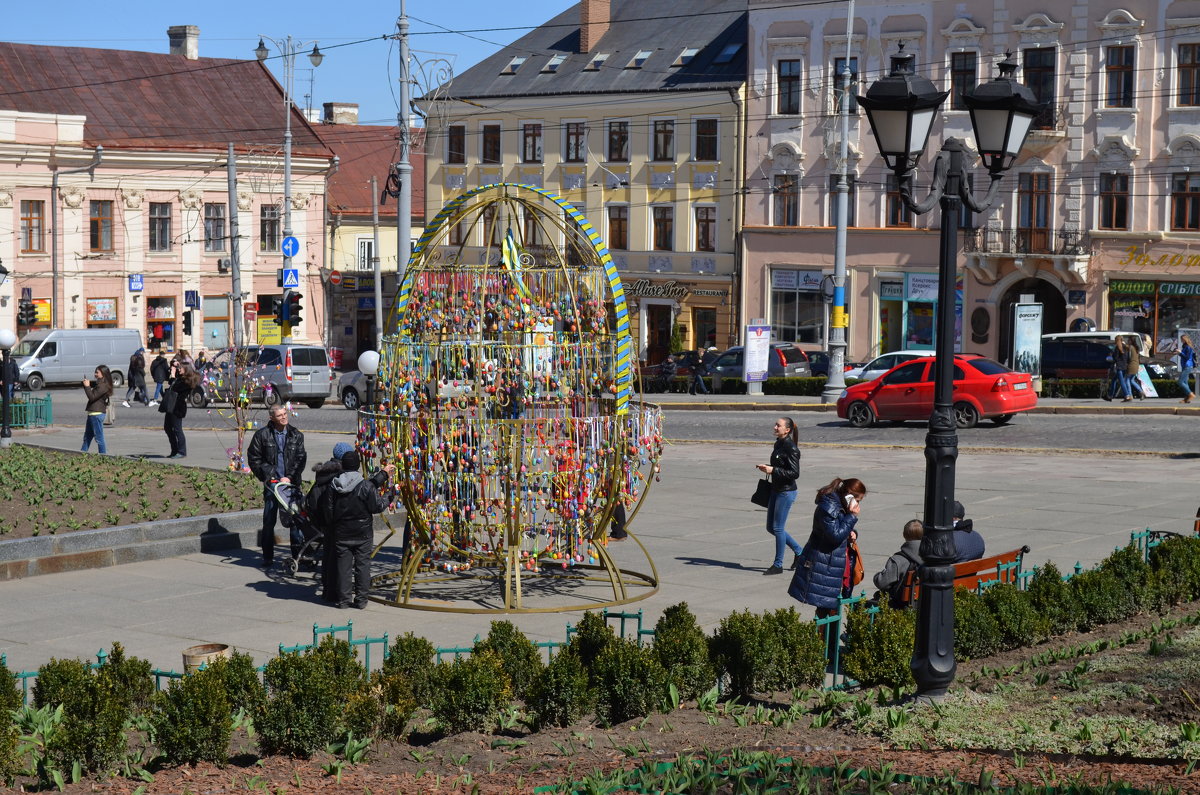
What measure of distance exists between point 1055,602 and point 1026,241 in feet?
126

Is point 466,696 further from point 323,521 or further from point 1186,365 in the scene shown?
point 1186,365

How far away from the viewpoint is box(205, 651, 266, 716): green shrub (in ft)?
27.4

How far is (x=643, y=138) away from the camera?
5519 cm

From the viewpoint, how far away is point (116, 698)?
26.7 feet

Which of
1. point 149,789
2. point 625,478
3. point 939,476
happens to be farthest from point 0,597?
point 939,476

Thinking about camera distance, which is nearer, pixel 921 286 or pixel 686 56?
pixel 921 286

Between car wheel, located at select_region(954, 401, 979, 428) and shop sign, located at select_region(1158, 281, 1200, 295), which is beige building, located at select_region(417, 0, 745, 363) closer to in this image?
shop sign, located at select_region(1158, 281, 1200, 295)

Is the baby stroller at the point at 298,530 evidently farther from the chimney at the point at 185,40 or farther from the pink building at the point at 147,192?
the chimney at the point at 185,40

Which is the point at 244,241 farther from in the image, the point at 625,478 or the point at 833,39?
the point at 625,478

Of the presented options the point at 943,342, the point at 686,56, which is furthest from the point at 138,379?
the point at 943,342

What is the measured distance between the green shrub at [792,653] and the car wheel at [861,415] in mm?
22167

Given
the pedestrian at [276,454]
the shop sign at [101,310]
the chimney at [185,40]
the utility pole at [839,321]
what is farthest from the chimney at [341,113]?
the pedestrian at [276,454]

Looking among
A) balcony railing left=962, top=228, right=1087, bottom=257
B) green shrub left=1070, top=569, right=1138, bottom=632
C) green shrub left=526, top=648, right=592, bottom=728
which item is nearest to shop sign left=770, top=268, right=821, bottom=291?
balcony railing left=962, top=228, right=1087, bottom=257

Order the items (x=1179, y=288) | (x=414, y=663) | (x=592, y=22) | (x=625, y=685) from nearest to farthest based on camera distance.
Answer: (x=625, y=685), (x=414, y=663), (x=1179, y=288), (x=592, y=22)
